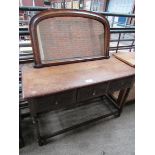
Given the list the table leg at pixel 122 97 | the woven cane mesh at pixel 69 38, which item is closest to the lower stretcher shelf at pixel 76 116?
the table leg at pixel 122 97

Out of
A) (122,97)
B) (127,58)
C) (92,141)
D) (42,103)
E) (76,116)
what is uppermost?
(127,58)

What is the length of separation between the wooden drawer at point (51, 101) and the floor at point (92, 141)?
0.59m

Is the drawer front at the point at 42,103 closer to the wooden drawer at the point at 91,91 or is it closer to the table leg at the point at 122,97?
the wooden drawer at the point at 91,91

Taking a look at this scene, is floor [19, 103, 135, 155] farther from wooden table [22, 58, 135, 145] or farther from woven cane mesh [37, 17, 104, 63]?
woven cane mesh [37, 17, 104, 63]

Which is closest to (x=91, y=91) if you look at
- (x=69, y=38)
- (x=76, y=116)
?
(x=69, y=38)

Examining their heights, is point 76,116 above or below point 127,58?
below

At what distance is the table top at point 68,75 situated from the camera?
39.7 inches

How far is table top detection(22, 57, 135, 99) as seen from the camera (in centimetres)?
101

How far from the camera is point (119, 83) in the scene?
1.38 metres

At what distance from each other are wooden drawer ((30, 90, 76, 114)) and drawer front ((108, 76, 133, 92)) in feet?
1.34

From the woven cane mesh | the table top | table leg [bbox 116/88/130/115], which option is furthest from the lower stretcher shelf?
the woven cane mesh

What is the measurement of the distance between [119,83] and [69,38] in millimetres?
667

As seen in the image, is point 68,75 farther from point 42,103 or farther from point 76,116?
point 76,116
